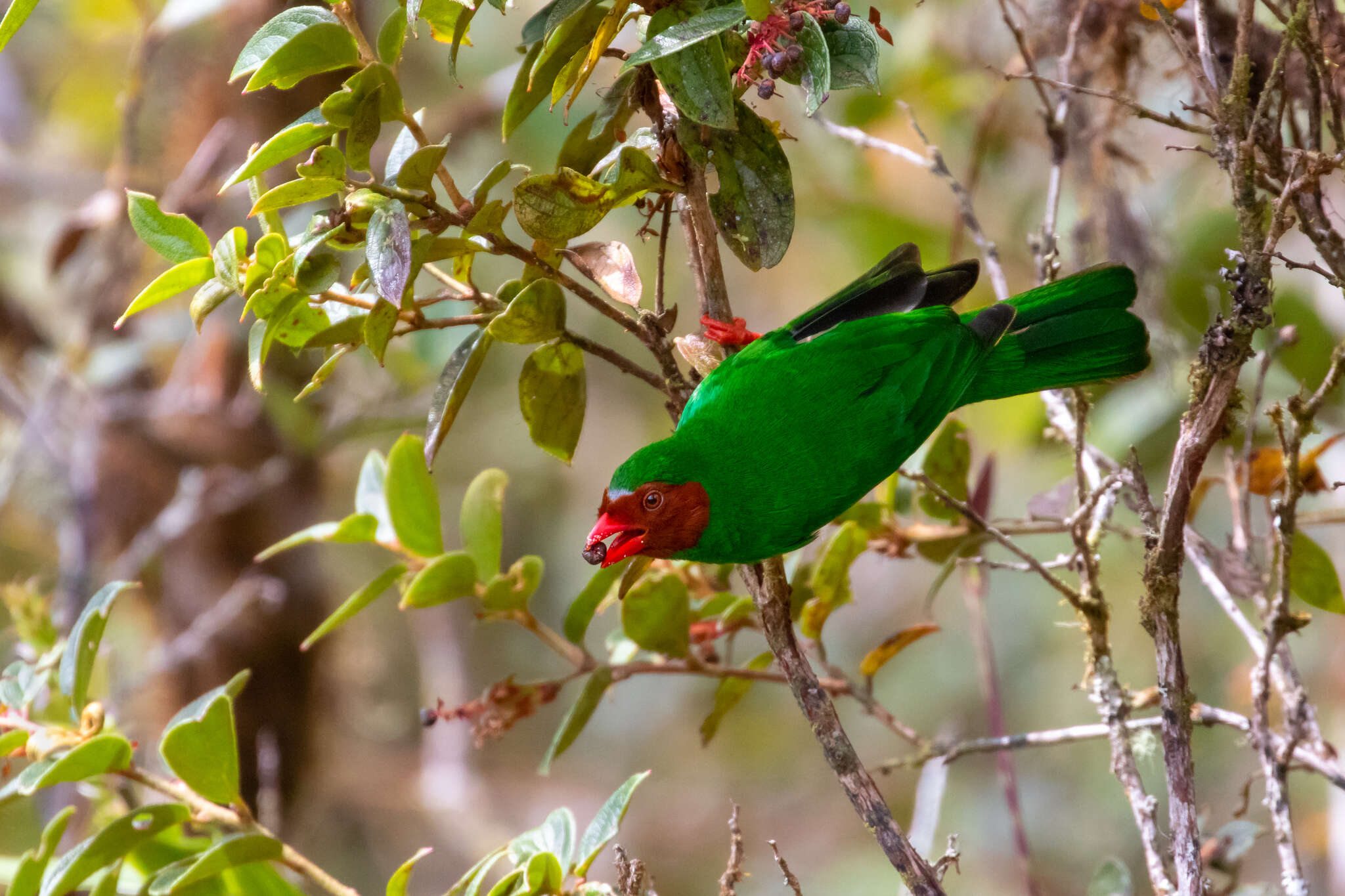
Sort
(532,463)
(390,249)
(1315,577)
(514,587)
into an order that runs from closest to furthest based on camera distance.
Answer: (390,249), (1315,577), (514,587), (532,463)

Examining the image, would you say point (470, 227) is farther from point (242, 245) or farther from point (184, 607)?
point (184, 607)

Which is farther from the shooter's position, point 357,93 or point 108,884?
point 108,884

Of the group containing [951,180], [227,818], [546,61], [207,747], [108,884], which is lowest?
[108,884]

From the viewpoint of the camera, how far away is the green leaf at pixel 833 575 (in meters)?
1.91

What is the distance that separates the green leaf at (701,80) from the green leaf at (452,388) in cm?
43

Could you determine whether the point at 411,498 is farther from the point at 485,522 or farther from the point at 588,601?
the point at 588,601

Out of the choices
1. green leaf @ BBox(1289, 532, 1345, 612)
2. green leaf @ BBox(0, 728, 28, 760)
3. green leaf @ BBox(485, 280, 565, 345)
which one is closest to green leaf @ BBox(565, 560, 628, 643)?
green leaf @ BBox(485, 280, 565, 345)

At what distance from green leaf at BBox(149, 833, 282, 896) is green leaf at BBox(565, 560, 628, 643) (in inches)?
22.8

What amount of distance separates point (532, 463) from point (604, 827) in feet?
15.9

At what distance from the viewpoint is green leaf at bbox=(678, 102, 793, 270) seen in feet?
5.08

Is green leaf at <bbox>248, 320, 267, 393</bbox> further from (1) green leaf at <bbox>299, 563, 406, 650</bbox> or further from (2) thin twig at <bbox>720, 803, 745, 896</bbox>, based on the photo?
(2) thin twig at <bbox>720, 803, 745, 896</bbox>

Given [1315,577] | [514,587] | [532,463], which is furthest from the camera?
[532,463]

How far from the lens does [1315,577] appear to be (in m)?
Result: 1.85

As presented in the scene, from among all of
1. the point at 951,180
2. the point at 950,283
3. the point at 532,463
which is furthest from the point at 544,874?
the point at 532,463
